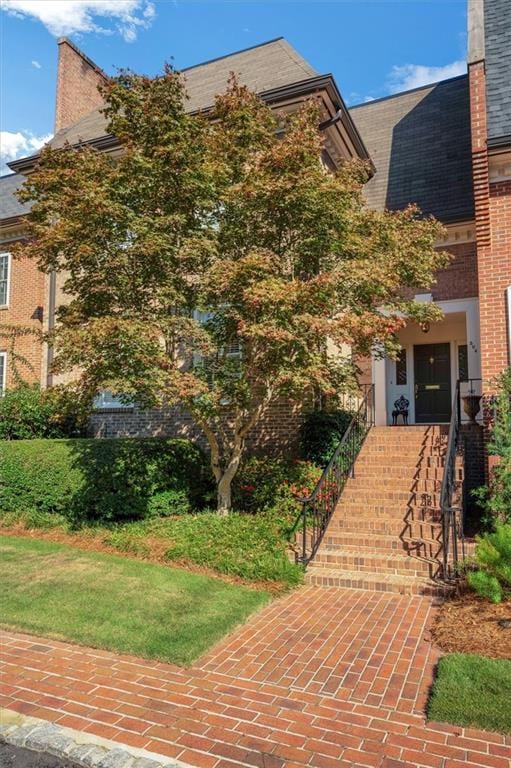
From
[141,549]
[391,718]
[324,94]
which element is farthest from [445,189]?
[391,718]

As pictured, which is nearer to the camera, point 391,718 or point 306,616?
point 391,718

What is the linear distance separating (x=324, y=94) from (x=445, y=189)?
3.85 meters

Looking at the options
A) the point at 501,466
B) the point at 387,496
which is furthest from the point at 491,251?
the point at 387,496

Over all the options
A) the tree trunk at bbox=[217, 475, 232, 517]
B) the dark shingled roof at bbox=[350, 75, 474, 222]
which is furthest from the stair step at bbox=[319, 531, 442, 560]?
the dark shingled roof at bbox=[350, 75, 474, 222]

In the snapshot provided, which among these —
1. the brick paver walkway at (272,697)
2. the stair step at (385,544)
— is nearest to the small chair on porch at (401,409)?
the stair step at (385,544)

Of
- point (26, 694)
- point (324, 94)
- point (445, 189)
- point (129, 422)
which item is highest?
point (324, 94)

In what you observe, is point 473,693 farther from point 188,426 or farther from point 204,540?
point 188,426

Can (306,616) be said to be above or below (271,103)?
below

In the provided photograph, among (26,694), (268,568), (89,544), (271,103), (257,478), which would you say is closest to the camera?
(26,694)

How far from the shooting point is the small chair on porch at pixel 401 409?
13.9 metres

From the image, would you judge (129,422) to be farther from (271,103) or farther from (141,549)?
(271,103)

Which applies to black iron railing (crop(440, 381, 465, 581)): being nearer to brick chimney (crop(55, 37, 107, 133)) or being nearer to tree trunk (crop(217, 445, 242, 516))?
tree trunk (crop(217, 445, 242, 516))

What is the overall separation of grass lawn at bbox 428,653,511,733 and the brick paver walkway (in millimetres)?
105

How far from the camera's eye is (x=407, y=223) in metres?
9.47
